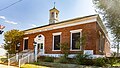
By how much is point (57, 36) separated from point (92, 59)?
253 inches

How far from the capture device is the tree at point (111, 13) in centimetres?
1630

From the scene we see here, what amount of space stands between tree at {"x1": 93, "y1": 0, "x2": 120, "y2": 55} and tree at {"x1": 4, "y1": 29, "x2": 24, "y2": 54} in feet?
43.7

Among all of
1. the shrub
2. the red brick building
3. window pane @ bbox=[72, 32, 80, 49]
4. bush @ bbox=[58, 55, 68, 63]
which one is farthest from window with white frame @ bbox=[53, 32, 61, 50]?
bush @ bbox=[58, 55, 68, 63]

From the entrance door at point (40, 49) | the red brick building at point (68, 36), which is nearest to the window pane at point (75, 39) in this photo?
the red brick building at point (68, 36)

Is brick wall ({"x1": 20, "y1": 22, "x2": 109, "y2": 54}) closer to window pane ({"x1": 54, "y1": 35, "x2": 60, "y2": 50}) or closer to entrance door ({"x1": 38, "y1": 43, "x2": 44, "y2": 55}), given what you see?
window pane ({"x1": 54, "y1": 35, "x2": 60, "y2": 50})

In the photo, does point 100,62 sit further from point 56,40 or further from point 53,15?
point 53,15

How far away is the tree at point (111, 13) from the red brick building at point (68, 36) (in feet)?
3.10

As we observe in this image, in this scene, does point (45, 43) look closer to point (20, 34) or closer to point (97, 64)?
point (20, 34)

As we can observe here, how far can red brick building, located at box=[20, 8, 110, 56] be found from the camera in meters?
17.8

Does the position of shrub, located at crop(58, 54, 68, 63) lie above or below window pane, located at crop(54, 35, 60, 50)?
below

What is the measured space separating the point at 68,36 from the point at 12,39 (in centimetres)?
1003

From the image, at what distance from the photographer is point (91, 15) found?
1762 cm

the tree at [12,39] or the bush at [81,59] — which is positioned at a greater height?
the tree at [12,39]

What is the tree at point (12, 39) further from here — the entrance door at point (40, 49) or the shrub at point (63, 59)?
the shrub at point (63, 59)
